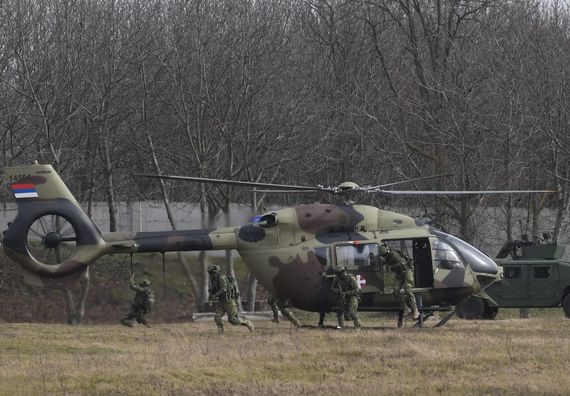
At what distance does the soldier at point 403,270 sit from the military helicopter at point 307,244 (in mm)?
237

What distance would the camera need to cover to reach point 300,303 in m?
22.8

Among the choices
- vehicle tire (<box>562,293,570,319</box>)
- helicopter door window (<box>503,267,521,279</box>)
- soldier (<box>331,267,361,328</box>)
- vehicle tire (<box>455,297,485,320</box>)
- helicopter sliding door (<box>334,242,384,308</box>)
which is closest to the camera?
soldier (<box>331,267,361,328</box>)

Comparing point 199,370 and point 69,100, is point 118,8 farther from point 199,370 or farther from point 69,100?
point 199,370

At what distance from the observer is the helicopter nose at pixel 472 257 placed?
23156 millimetres

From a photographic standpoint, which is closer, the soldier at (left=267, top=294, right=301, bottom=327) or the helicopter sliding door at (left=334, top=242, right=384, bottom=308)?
the helicopter sliding door at (left=334, top=242, right=384, bottom=308)

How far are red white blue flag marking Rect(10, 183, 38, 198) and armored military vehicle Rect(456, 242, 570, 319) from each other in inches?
462

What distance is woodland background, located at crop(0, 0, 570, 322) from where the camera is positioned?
3388cm

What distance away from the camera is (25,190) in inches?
871

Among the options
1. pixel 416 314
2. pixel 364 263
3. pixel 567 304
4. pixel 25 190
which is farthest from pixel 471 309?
pixel 25 190

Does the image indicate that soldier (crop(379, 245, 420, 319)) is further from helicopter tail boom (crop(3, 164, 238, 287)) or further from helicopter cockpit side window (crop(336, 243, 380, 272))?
helicopter tail boom (crop(3, 164, 238, 287))

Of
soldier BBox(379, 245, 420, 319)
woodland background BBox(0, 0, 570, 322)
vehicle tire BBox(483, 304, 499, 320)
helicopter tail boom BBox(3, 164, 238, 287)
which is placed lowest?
vehicle tire BBox(483, 304, 499, 320)

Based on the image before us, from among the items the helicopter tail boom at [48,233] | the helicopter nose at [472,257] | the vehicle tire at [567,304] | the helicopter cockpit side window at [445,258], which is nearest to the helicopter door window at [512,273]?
the vehicle tire at [567,304]

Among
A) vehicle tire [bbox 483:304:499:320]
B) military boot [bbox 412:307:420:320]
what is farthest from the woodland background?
military boot [bbox 412:307:420:320]

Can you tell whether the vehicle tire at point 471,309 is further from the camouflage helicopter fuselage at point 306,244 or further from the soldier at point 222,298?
the soldier at point 222,298
